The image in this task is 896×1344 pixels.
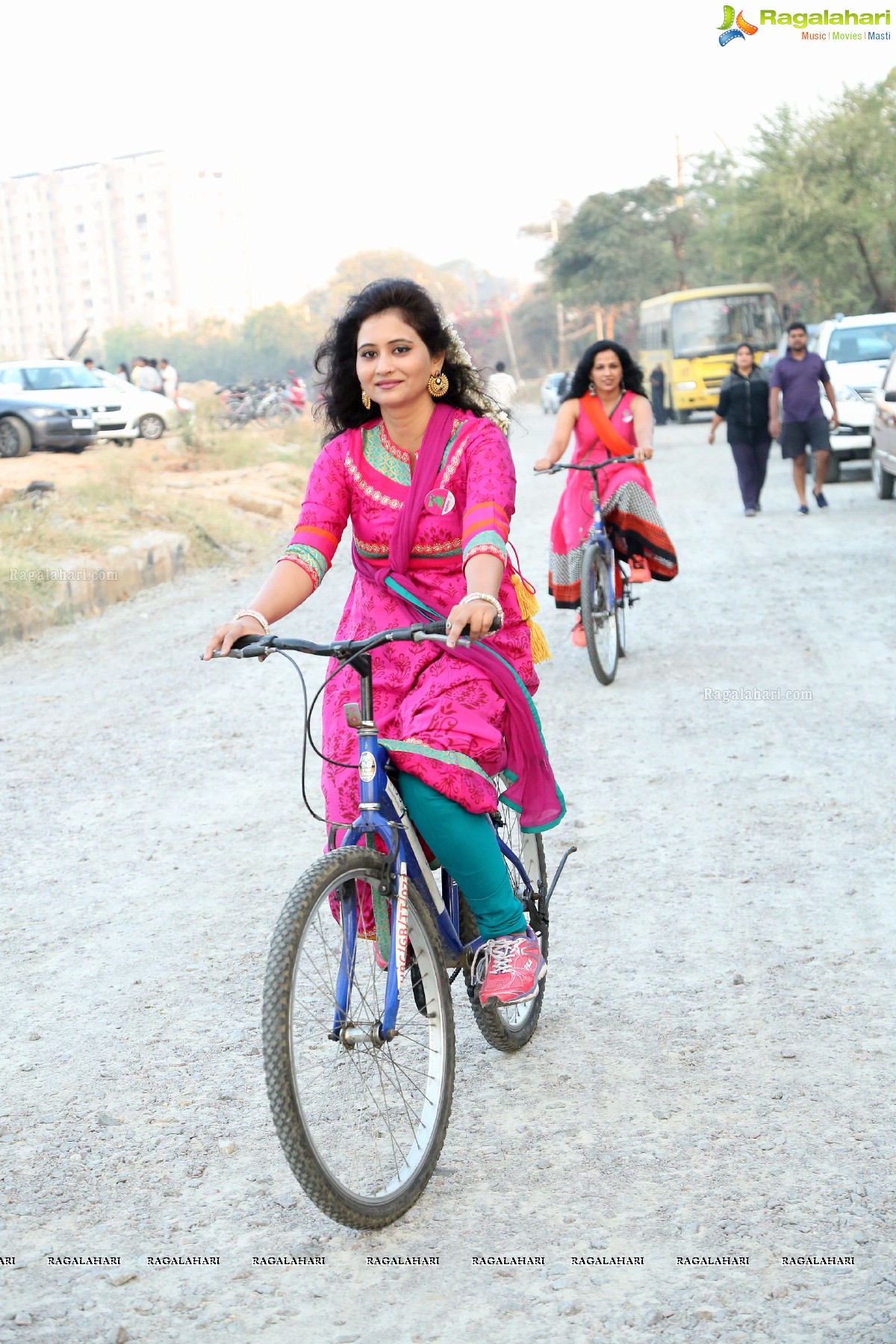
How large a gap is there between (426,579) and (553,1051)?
1.33 metres

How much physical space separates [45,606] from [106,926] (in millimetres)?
7232

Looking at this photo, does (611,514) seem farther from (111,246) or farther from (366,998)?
(111,246)

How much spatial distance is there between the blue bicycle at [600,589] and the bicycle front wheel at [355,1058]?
482cm

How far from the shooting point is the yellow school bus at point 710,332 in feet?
112

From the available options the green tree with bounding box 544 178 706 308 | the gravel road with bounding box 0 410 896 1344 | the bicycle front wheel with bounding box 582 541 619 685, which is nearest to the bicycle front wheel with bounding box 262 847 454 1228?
the gravel road with bounding box 0 410 896 1344

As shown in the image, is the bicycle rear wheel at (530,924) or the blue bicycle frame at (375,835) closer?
the blue bicycle frame at (375,835)

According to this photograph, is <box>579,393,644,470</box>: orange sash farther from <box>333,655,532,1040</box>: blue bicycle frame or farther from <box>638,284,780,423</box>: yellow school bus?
<box>638,284,780,423</box>: yellow school bus

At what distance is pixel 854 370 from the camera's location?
1889 centimetres

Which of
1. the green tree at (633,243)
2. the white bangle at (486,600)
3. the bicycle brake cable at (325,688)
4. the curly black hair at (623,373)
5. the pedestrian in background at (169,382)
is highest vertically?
the green tree at (633,243)

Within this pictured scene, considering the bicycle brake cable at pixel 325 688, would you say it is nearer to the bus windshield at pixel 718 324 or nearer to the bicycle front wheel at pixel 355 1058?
the bicycle front wheel at pixel 355 1058

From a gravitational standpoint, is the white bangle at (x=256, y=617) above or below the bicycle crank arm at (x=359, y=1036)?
above

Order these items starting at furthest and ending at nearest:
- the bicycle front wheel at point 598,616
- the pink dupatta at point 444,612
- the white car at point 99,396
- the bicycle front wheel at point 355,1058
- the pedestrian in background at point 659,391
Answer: the pedestrian in background at point 659,391, the white car at point 99,396, the bicycle front wheel at point 598,616, the pink dupatta at point 444,612, the bicycle front wheel at point 355,1058

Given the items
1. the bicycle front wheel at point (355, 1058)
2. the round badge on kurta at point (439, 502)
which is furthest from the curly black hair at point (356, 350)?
the bicycle front wheel at point (355, 1058)

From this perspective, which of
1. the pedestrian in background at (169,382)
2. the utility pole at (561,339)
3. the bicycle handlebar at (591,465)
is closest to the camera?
the bicycle handlebar at (591,465)
